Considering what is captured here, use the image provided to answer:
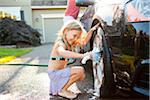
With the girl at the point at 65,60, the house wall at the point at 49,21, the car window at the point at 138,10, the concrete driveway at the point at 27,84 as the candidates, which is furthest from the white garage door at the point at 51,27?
the car window at the point at 138,10

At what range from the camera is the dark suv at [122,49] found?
291 centimetres

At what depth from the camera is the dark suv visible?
114 inches

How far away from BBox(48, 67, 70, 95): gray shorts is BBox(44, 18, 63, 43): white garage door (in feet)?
58.9

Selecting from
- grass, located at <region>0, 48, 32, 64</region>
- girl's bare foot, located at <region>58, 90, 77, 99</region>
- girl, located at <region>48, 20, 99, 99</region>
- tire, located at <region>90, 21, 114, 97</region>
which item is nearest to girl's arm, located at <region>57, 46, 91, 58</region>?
girl, located at <region>48, 20, 99, 99</region>

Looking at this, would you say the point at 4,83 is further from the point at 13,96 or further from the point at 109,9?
the point at 109,9

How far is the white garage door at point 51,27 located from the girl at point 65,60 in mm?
17956

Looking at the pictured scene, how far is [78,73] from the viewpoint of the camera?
3.79 meters

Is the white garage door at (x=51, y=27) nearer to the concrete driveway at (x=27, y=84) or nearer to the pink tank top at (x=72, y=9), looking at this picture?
the concrete driveway at (x=27, y=84)

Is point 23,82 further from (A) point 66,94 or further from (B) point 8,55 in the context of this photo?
(B) point 8,55

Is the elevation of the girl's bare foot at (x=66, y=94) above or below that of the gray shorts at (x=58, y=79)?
below

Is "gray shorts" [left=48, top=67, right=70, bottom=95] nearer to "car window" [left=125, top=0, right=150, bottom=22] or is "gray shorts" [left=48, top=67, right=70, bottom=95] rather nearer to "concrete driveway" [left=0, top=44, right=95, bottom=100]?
"concrete driveway" [left=0, top=44, right=95, bottom=100]

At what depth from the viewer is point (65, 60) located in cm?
388

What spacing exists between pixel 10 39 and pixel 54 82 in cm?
1165

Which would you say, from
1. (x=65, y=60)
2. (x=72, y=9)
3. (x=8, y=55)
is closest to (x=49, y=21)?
(x=8, y=55)
